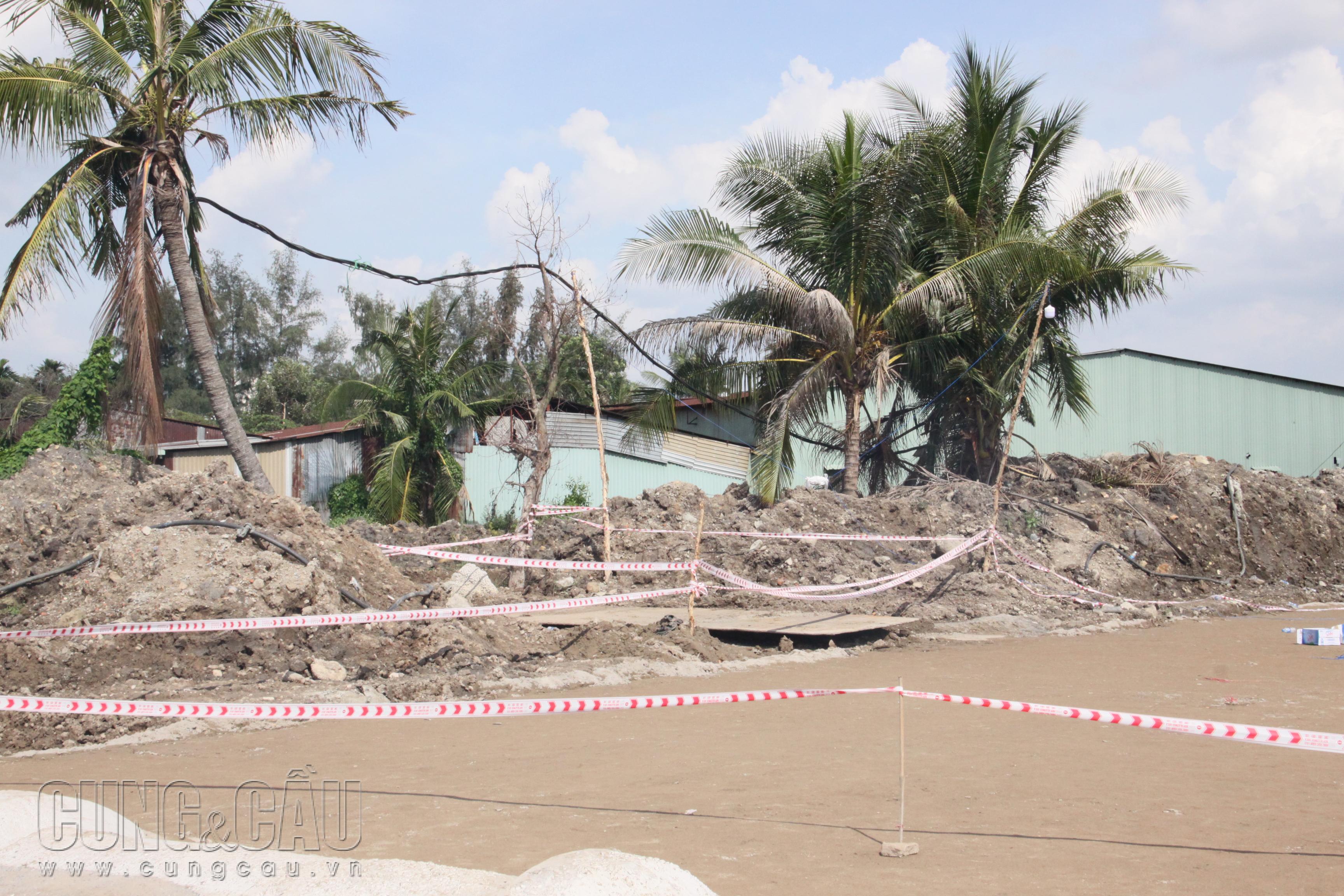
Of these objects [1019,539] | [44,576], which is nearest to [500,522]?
[1019,539]

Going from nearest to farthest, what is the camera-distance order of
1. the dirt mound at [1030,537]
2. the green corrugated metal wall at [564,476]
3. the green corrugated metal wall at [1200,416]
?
the dirt mound at [1030,537] → the green corrugated metal wall at [564,476] → the green corrugated metal wall at [1200,416]

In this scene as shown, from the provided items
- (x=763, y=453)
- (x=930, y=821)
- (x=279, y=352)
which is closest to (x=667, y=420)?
(x=763, y=453)

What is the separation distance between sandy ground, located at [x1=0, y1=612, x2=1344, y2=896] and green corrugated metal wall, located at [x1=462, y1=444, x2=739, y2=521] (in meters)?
13.6

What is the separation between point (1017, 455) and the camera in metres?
23.0

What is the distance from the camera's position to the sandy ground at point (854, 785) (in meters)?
4.35

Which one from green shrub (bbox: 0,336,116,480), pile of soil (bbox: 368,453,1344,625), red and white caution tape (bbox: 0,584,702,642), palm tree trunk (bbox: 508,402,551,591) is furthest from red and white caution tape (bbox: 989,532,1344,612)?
green shrub (bbox: 0,336,116,480)

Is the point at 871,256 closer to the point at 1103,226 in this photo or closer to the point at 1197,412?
the point at 1103,226

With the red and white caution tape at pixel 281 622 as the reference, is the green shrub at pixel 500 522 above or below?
above

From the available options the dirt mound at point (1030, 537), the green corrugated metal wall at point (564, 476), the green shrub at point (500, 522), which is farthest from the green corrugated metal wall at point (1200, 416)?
the green shrub at point (500, 522)

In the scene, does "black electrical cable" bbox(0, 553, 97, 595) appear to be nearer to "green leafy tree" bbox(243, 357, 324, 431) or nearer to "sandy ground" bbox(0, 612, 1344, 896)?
"sandy ground" bbox(0, 612, 1344, 896)

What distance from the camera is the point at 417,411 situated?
22.9 metres

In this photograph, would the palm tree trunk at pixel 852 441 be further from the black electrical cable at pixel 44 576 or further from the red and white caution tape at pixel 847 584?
the black electrical cable at pixel 44 576

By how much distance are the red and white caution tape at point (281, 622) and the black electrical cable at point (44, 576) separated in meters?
1.81

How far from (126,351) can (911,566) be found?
1182cm
